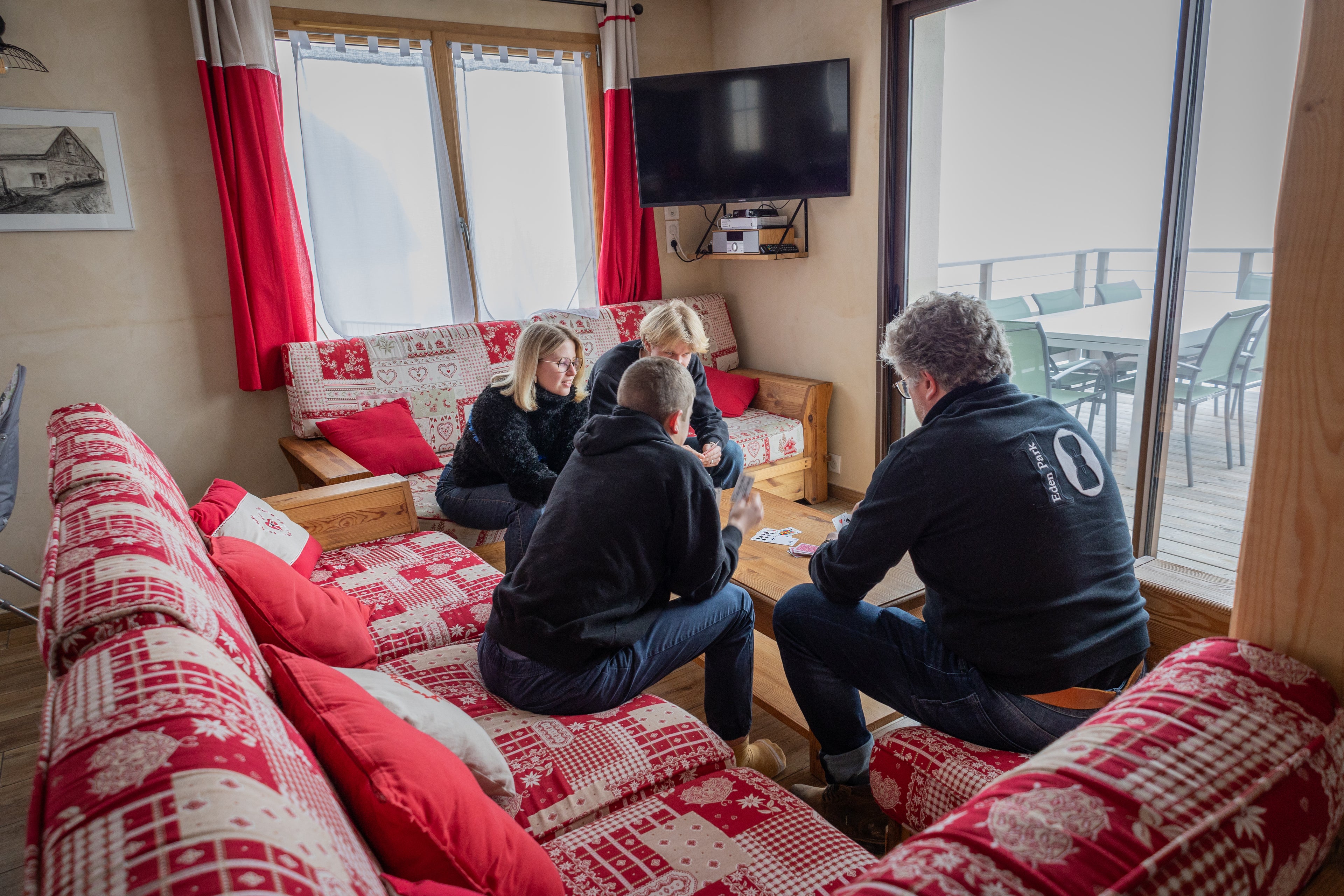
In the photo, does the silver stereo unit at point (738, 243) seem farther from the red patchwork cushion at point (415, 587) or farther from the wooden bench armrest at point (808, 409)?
the red patchwork cushion at point (415, 587)

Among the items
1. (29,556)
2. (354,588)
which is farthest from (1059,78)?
(29,556)

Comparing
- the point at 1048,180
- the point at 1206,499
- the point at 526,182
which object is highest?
the point at 526,182

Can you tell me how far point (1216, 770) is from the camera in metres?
0.62

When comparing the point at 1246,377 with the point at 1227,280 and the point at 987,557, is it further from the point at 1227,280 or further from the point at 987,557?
the point at 987,557

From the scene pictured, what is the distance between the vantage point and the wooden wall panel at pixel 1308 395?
0.66 metres

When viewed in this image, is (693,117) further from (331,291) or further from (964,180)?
(331,291)

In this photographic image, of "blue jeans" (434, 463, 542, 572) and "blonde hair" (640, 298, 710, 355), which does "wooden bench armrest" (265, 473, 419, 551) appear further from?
"blonde hair" (640, 298, 710, 355)

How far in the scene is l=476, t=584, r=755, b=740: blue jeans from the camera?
1573mm

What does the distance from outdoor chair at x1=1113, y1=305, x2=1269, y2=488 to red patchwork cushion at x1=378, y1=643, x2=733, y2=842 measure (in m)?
2.20

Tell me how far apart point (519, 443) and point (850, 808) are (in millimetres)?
1515

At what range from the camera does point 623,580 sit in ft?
5.27

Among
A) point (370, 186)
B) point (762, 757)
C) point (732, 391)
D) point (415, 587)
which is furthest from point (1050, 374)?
point (370, 186)

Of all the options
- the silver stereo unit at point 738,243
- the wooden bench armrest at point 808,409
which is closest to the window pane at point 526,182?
the silver stereo unit at point 738,243

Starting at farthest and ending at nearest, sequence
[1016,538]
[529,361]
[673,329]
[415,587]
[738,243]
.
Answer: [738,243]
[673,329]
[529,361]
[415,587]
[1016,538]
